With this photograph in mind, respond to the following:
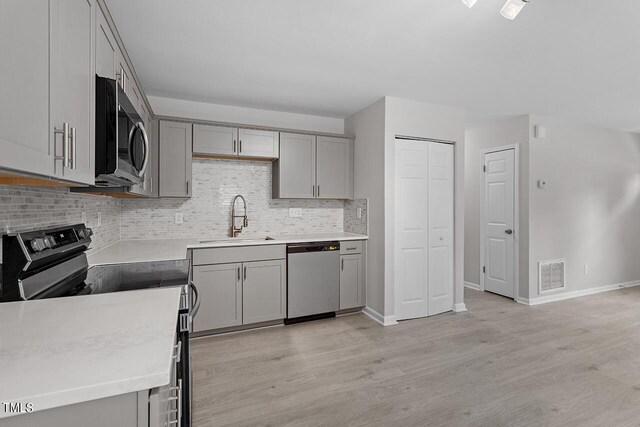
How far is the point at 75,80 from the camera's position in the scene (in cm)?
121

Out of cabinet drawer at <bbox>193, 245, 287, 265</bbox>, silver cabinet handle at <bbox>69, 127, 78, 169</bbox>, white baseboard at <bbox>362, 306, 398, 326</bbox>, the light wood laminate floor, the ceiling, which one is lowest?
the light wood laminate floor

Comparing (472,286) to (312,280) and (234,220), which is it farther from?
(234,220)

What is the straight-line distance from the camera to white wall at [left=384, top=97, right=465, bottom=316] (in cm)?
342

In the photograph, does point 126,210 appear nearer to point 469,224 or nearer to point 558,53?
point 558,53

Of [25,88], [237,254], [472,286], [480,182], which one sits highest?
[480,182]

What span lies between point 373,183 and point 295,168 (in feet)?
3.02

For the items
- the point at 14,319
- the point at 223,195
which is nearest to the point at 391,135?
the point at 223,195

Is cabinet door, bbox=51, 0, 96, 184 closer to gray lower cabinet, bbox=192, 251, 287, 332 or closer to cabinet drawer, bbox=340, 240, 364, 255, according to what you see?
gray lower cabinet, bbox=192, 251, 287, 332

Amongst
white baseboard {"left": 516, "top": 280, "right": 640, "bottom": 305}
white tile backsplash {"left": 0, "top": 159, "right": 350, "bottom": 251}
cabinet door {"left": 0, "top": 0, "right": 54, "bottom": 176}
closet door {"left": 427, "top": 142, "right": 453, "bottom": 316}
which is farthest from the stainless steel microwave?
white baseboard {"left": 516, "top": 280, "right": 640, "bottom": 305}

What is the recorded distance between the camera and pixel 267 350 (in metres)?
2.79

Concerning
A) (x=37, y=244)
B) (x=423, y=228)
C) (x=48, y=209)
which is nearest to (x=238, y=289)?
(x=48, y=209)

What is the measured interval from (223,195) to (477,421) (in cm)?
310

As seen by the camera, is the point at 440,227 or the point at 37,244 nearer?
the point at 37,244

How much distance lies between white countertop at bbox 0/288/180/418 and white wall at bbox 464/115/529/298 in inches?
172
